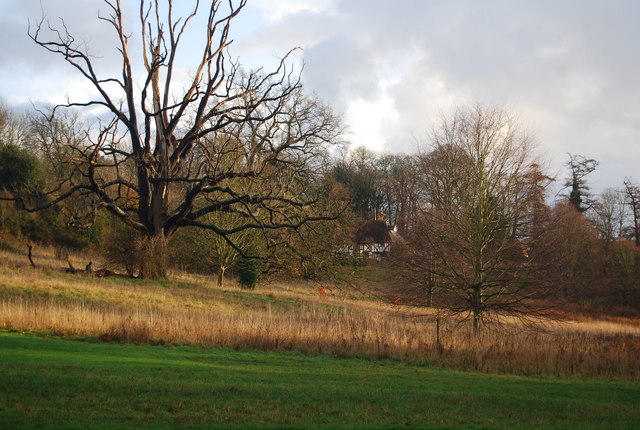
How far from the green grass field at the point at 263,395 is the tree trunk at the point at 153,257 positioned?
590 inches

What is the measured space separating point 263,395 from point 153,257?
70.0 feet

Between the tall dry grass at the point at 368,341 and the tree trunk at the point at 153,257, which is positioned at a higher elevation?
the tree trunk at the point at 153,257

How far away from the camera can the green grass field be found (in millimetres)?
7766

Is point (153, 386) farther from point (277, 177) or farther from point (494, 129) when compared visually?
point (277, 177)

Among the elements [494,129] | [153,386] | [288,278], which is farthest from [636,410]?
[288,278]

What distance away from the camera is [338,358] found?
52.7 ft

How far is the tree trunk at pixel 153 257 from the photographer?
29391 mm

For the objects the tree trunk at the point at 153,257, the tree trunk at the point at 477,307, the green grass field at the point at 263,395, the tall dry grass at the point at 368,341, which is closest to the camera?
the green grass field at the point at 263,395

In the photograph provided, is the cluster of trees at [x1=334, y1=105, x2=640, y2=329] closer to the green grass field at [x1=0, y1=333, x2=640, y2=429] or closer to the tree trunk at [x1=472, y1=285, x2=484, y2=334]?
the tree trunk at [x1=472, y1=285, x2=484, y2=334]

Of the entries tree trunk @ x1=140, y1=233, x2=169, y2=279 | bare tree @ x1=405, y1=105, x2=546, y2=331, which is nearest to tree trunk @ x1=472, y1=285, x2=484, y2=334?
bare tree @ x1=405, y1=105, x2=546, y2=331

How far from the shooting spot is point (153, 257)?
2964cm

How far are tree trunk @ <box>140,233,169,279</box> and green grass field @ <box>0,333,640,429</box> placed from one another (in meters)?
15.0

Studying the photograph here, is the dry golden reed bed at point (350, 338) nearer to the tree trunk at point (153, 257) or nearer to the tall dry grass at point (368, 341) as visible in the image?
the tall dry grass at point (368, 341)

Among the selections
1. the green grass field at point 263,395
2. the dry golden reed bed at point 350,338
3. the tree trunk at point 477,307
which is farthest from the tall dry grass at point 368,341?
the tree trunk at point 477,307
